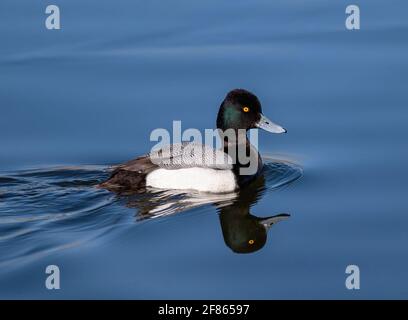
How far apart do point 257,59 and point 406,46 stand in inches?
94.1

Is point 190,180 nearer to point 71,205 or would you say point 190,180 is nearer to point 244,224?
point 244,224

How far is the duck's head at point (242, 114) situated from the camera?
12.5m

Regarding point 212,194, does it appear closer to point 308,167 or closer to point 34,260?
point 308,167

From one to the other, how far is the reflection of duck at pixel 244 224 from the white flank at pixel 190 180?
32 centimetres

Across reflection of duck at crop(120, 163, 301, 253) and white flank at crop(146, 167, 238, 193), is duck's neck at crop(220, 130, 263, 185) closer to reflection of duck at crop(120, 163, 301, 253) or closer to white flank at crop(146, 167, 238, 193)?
reflection of duck at crop(120, 163, 301, 253)

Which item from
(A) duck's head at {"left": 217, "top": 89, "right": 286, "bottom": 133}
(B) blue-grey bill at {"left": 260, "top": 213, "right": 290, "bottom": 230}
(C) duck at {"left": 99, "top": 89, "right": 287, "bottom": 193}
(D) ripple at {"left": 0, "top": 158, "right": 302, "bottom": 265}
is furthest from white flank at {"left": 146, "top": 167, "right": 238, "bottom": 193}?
(B) blue-grey bill at {"left": 260, "top": 213, "right": 290, "bottom": 230}

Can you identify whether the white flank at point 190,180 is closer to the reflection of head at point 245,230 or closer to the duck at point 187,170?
the duck at point 187,170

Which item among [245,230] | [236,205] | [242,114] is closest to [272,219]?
[245,230]

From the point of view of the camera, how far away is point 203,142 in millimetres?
13180

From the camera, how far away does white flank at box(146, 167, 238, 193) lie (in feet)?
39.4

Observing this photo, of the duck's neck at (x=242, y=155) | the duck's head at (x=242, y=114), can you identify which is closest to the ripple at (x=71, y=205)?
the duck's neck at (x=242, y=155)

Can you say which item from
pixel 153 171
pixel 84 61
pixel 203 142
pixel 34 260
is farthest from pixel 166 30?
pixel 34 260

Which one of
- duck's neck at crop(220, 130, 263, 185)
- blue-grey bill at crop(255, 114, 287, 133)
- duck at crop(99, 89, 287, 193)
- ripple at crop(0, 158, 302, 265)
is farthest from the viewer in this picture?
blue-grey bill at crop(255, 114, 287, 133)

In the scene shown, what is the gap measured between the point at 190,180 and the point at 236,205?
2.38ft
